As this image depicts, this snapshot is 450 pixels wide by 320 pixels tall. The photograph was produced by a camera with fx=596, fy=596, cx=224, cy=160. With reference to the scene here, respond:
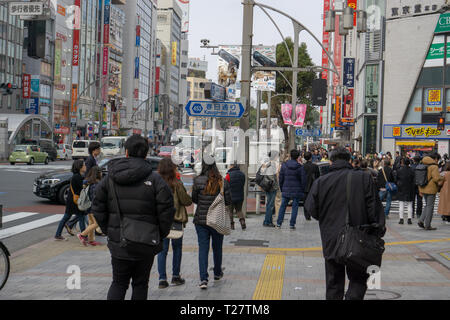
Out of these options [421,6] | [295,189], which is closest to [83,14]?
[421,6]

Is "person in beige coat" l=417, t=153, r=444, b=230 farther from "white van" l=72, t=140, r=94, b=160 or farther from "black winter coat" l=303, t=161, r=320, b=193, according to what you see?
"white van" l=72, t=140, r=94, b=160

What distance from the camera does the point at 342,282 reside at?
578cm

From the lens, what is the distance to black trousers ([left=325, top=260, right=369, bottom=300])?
5.59 m

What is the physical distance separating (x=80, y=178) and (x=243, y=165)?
5132 millimetres

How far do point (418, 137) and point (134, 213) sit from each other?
36.3 m

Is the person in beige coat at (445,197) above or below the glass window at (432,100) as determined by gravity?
below

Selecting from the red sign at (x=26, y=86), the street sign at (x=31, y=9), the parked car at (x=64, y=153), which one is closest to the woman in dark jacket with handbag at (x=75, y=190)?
the street sign at (x=31, y=9)

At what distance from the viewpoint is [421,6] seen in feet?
126

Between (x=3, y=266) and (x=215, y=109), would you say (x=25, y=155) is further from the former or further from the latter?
(x=3, y=266)

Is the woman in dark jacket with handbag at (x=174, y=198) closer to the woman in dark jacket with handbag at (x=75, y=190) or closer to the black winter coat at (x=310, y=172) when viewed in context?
the woman in dark jacket with handbag at (x=75, y=190)

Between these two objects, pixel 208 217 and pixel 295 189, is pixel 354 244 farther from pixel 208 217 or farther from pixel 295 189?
pixel 295 189

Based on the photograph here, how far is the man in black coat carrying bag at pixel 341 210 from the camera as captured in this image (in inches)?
219

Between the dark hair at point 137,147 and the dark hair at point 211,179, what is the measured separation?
90.0 inches

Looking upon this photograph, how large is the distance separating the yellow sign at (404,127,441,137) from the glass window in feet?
3.77
